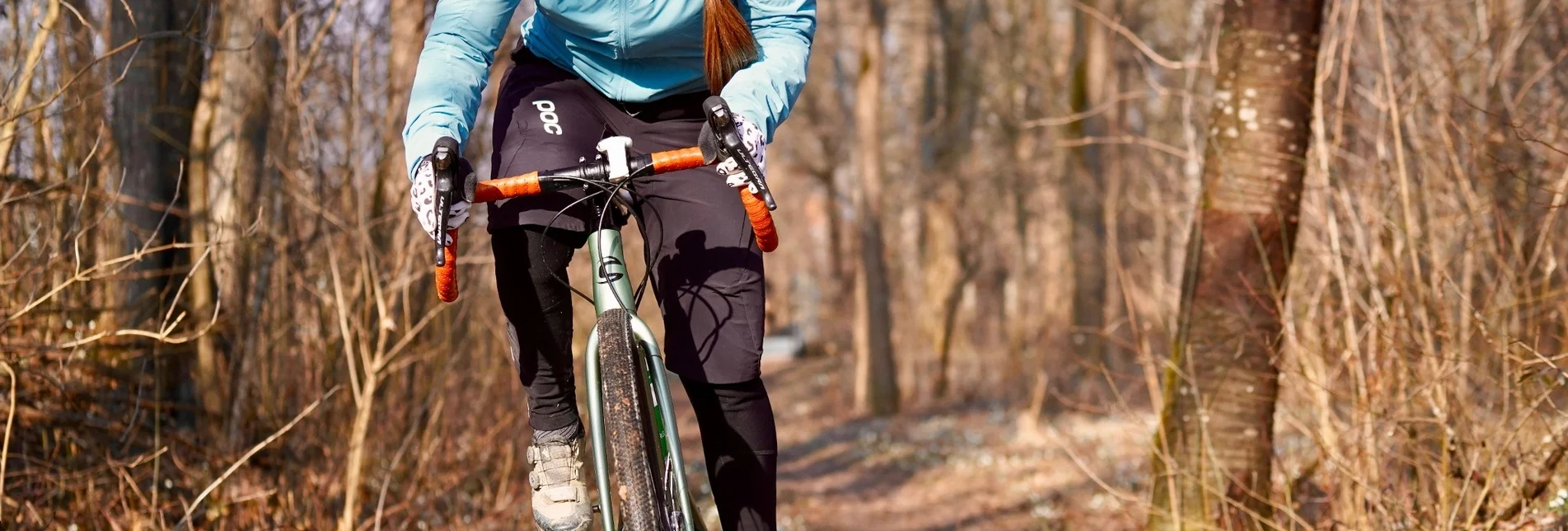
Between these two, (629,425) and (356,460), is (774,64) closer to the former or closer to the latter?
(629,425)

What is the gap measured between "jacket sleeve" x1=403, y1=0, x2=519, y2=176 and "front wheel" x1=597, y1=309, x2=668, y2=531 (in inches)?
20.6

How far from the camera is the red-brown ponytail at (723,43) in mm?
2975

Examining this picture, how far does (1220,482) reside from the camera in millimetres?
4453

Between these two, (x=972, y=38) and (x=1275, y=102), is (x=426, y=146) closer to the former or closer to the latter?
(x=1275, y=102)

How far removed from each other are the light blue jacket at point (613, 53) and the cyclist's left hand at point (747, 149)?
4 cm

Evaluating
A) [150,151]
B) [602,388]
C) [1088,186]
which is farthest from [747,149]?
Answer: [1088,186]

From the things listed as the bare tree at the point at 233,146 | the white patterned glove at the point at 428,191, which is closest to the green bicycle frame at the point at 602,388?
the white patterned glove at the point at 428,191

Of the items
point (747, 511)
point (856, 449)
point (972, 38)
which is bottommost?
point (856, 449)

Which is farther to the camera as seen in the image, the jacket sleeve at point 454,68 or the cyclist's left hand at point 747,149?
the jacket sleeve at point 454,68

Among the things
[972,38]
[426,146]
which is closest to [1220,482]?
[426,146]

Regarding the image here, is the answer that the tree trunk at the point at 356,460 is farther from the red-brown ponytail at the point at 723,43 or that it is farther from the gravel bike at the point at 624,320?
the red-brown ponytail at the point at 723,43

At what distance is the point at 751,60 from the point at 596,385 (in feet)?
2.61

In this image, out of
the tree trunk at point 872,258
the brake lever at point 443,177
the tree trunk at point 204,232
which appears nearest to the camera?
the brake lever at point 443,177

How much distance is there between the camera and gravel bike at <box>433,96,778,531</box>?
8.87ft
